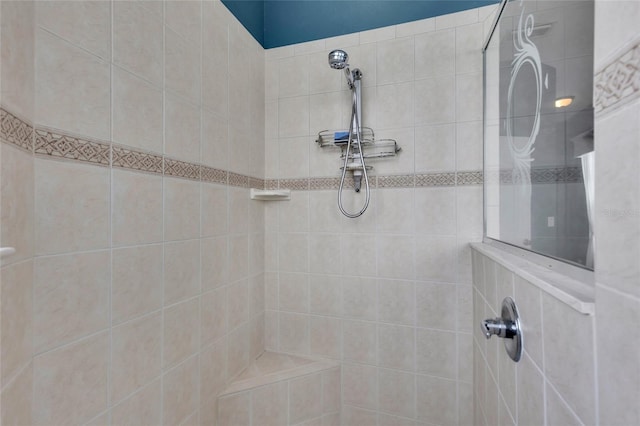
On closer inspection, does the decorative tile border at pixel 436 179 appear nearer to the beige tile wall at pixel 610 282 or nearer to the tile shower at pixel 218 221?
the tile shower at pixel 218 221

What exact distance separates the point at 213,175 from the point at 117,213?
0.50 metres

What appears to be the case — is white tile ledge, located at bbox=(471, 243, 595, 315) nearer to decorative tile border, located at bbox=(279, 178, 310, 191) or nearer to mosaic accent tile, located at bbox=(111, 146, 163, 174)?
decorative tile border, located at bbox=(279, 178, 310, 191)

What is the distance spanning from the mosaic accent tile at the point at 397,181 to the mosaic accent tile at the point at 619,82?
1.11m

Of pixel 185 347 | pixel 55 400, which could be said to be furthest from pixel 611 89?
pixel 185 347

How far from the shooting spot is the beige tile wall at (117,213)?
66 cm

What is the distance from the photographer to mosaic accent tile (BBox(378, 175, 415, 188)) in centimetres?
154

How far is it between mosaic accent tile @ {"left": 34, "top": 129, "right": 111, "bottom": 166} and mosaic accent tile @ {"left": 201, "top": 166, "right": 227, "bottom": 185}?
0.43 m

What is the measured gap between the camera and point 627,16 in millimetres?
370

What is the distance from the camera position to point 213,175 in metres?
1.33

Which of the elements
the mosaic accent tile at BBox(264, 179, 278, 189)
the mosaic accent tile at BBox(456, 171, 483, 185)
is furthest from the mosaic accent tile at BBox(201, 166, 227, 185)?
the mosaic accent tile at BBox(456, 171, 483, 185)

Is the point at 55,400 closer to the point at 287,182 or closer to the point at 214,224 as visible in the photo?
the point at 214,224

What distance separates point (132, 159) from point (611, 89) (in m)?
1.17

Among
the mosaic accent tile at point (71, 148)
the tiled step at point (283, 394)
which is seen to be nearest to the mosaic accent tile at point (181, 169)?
the mosaic accent tile at point (71, 148)

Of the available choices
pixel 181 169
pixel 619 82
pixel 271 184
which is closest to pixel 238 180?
pixel 271 184
